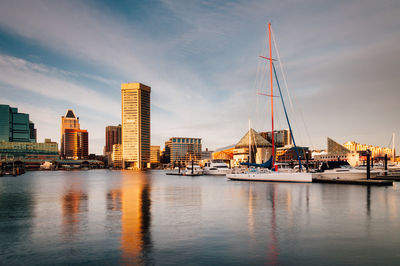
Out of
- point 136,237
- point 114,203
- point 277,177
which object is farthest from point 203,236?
point 277,177

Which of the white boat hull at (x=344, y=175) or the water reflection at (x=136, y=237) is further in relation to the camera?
the white boat hull at (x=344, y=175)

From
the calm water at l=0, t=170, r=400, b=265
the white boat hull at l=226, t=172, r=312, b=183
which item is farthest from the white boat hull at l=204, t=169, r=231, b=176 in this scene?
the calm water at l=0, t=170, r=400, b=265

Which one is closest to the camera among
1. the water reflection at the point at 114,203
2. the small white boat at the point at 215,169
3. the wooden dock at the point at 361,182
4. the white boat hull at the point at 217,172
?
the water reflection at the point at 114,203

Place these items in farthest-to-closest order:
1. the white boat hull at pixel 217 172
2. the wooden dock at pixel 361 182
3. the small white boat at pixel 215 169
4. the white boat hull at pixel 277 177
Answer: the small white boat at pixel 215 169 → the white boat hull at pixel 217 172 → the white boat hull at pixel 277 177 → the wooden dock at pixel 361 182

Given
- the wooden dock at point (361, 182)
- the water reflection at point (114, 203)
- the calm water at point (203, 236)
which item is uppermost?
the calm water at point (203, 236)

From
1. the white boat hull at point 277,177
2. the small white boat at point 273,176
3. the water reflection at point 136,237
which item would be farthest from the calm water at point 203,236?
the small white boat at point 273,176

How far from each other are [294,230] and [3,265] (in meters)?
17.7

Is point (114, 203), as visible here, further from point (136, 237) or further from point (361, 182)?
point (361, 182)

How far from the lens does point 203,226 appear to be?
77.7ft

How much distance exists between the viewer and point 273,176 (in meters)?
73.9

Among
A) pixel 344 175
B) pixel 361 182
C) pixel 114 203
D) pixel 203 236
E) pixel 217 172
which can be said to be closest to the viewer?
pixel 203 236

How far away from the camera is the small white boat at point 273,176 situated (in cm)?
6869

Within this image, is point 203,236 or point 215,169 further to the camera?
point 215,169

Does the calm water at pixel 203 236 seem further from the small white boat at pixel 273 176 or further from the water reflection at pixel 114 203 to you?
the small white boat at pixel 273 176
